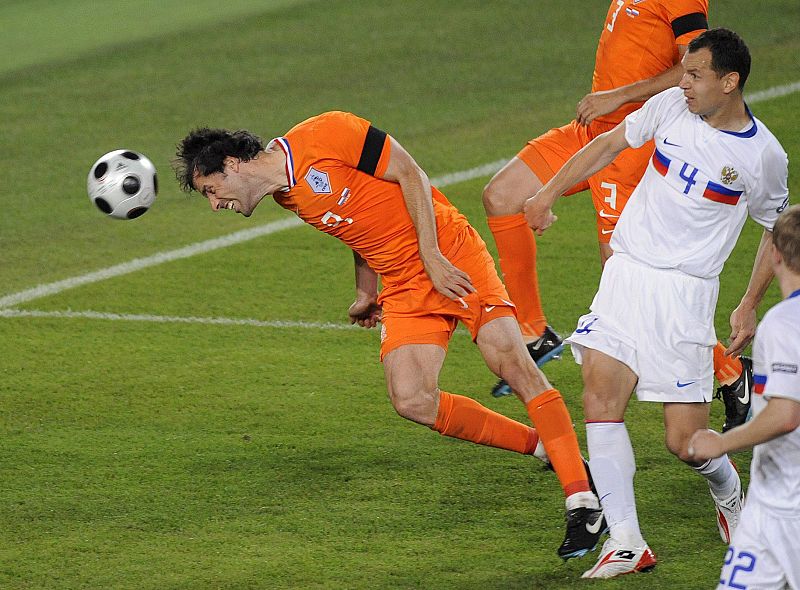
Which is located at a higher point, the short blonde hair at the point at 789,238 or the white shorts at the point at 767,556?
the short blonde hair at the point at 789,238

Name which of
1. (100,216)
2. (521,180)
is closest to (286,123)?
(100,216)

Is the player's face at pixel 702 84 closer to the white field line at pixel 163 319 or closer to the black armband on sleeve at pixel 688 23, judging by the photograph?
the black armband on sleeve at pixel 688 23

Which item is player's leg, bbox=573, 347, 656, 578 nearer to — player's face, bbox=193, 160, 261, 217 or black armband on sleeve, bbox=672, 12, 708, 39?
player's face, bbox=193, 160, 261, 217

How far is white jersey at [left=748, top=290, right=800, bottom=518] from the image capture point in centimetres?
360

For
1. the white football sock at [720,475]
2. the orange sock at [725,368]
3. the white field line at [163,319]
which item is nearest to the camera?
the white football sock at [720,475]

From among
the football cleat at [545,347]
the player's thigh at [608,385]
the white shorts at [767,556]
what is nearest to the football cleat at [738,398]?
the football cleat at [545,347]

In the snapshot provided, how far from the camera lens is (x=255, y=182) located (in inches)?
201

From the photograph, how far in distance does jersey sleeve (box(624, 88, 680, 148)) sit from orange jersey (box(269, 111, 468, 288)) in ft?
2.96

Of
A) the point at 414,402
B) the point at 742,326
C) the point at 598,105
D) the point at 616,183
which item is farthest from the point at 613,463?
the point at 598,105

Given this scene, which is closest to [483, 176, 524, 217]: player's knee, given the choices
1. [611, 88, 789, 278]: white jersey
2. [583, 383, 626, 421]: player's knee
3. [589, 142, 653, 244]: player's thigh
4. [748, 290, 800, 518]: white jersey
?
[589, 142, 653, 244]: player's thigh

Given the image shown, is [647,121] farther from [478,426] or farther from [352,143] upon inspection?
[478,426]

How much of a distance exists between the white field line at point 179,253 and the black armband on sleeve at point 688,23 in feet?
12.6

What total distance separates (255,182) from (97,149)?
565 centimetres

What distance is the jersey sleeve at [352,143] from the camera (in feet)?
17.1
